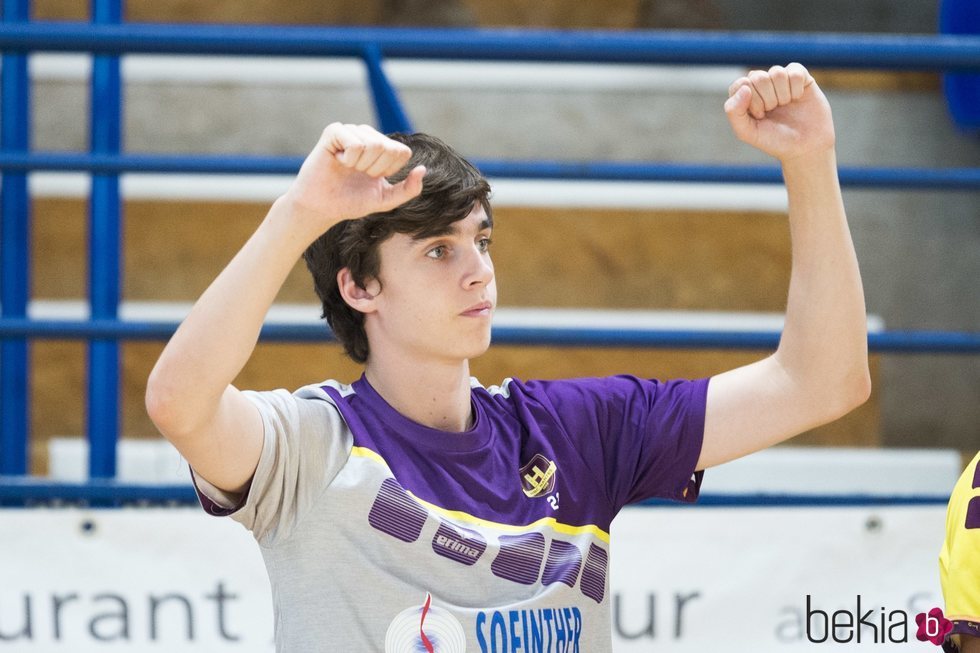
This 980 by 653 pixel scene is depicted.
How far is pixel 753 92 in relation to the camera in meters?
1.28

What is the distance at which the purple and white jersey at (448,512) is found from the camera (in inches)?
48.4

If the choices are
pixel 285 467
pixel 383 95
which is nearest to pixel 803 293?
pixel 285 467

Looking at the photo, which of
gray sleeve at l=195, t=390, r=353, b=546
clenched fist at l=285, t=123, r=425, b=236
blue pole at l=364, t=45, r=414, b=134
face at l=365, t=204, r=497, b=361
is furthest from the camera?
blue pole at l=364, t=45, r=414, b=134

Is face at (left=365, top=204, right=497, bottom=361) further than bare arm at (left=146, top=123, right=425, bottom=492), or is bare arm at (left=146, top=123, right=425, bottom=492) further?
face at (left=365, top=204, right=497, bottom=361)

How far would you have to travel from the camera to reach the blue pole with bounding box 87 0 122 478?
2117 mm

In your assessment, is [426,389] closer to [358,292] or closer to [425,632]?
[358,292]

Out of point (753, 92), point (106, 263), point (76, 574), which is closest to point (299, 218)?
point (753, 92)

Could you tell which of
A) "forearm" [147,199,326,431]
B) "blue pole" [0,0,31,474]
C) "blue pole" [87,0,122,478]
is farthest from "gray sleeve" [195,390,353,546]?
"blue pole" [0,0,31,474]

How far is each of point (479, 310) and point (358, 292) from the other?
0.14 meters

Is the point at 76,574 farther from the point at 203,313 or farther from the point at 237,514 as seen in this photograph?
the point at 203,313

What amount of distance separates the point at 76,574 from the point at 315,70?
6.87 feet

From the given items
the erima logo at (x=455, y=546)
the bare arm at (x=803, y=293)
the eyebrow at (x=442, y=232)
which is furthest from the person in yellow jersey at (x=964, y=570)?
the eyebrow at (x=442, y=232)

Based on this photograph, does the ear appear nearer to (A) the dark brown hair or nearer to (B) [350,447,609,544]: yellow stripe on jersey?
(A) the dark brown hair

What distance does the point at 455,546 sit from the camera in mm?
1256
